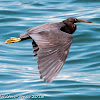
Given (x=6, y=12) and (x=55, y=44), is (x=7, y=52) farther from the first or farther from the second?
(x=55, y=44)

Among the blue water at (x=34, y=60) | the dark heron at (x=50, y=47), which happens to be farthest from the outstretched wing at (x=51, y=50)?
the blue water at (x=34, y=60)

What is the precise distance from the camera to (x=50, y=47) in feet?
22.7

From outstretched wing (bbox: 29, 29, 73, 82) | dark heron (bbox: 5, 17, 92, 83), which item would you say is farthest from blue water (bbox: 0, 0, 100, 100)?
outstretched wing (bbox: 29, 29, 73, 82)

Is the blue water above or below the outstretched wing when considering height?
below

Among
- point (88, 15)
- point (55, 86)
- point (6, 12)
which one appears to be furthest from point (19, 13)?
point (55, 86)

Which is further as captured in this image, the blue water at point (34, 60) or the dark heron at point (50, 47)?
the blue water at point (34, 60)

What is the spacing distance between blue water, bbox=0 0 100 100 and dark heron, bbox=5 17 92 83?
2.06 m

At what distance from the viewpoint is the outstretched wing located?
21.1 feet

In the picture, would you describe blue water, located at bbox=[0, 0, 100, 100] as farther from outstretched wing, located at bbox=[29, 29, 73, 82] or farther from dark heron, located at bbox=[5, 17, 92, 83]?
outstretched wing, located at bbox=[29, 29, 73, 82]

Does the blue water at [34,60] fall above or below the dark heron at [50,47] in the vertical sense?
below

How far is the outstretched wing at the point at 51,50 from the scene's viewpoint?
21.1 ft

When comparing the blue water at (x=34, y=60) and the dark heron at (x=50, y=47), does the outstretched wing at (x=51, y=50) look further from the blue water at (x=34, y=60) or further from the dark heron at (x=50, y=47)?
the blue water at (x=34, y=60)

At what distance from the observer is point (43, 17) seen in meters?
13.9

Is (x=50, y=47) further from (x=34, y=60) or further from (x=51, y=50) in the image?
(x=34, y=60)
